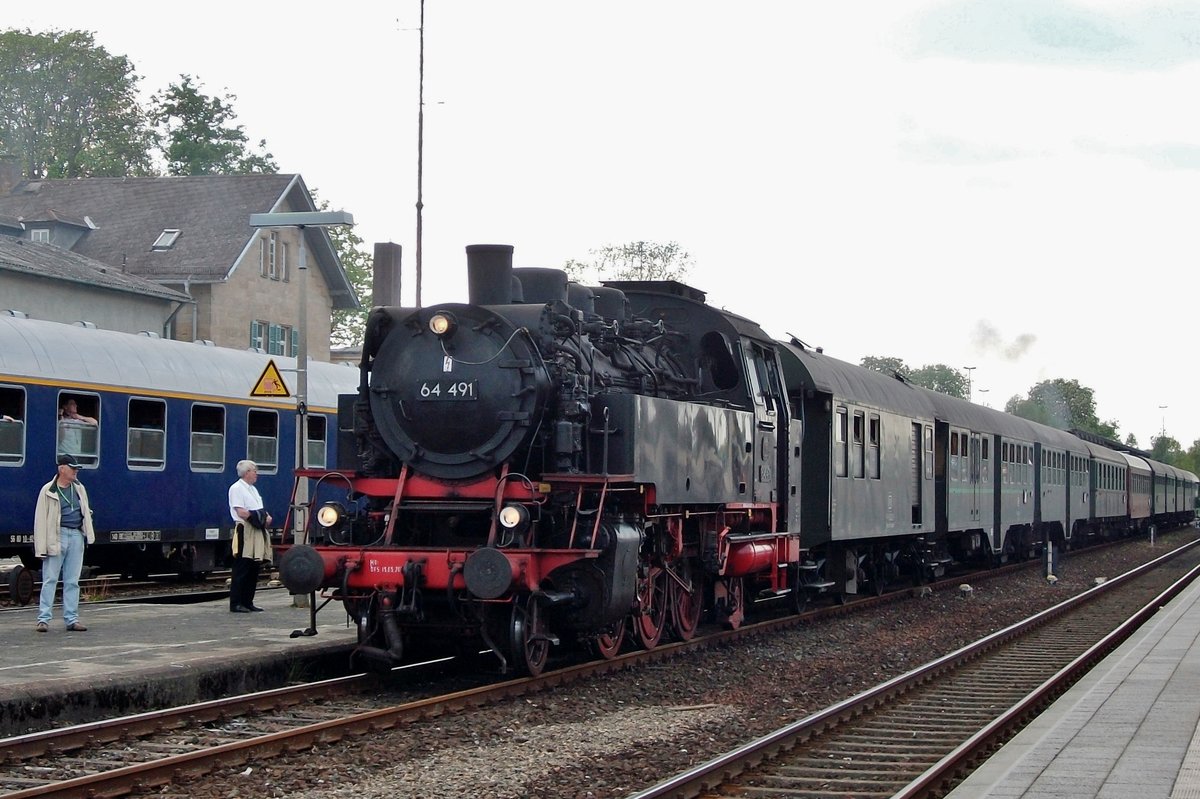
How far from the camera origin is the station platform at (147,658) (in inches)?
344

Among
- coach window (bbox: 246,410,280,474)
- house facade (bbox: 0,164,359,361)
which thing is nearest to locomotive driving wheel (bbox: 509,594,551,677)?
coach window (bbox: 246,410,280,474)

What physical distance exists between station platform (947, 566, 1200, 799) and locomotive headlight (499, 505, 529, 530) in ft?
12.4

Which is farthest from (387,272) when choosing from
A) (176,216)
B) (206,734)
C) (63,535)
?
(206,734)

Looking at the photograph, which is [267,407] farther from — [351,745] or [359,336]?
[359,336]

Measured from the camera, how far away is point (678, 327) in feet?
45.3

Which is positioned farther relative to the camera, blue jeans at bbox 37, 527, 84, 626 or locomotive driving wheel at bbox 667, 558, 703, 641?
locomotive driving wheel at bbox 667, 558, 703, 641

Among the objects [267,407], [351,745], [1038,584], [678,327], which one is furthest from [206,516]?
[1038,584]

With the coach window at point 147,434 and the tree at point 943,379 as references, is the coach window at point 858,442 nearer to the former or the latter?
the coach window at point 147,434

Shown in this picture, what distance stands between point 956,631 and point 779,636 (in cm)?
253

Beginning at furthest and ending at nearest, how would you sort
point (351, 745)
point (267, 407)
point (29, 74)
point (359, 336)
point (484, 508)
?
point (359, 336) → point (29, 74) → point (267, 407) → point (484, 508) → point (351, 745)

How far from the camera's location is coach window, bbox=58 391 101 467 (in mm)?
16000

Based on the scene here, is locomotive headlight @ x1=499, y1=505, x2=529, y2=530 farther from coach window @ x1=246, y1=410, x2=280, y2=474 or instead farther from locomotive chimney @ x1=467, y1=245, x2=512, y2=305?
coach window @ x1=246, y1=410, x2=280, y2=474

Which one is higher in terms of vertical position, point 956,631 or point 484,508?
point 484,508

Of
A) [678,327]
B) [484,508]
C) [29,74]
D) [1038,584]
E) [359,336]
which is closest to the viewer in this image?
[484,508]
